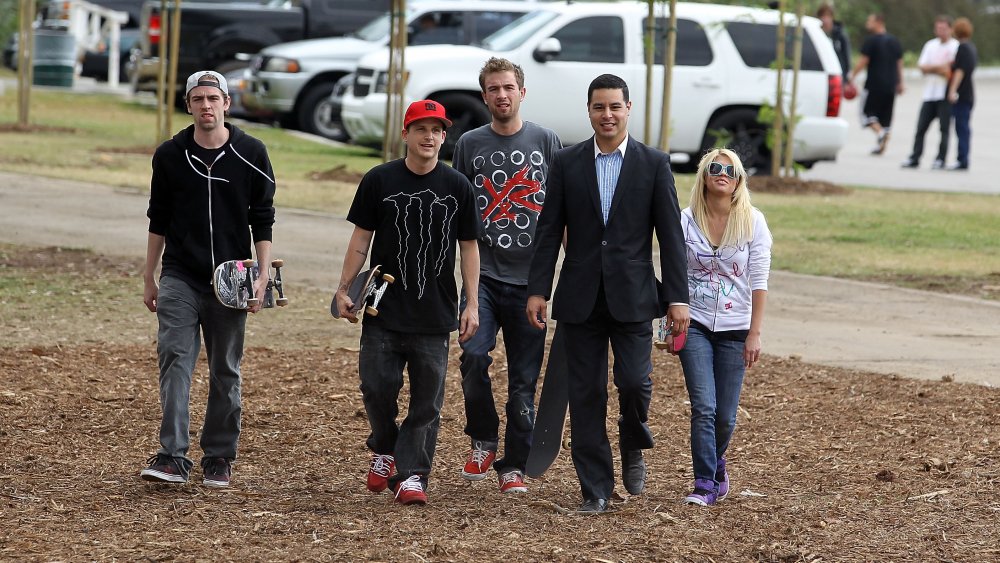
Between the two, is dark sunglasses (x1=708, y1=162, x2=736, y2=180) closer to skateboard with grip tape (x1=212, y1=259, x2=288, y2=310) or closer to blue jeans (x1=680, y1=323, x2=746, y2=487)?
blue jeans (x1=680, y1=323, x2=746, y2=487)

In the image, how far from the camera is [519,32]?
58.5 ft

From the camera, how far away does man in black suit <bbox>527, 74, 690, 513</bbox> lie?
19.2 feet

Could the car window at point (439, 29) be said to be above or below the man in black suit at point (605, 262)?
above

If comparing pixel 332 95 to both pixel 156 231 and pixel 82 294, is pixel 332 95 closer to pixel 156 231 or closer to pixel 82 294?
pixel 82 294

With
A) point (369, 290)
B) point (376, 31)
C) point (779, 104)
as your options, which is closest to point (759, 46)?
point (779, 104)

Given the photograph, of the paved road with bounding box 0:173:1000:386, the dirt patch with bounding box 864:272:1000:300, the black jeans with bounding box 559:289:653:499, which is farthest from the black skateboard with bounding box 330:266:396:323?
the dirt patch with bounding box 864:272:1000:300

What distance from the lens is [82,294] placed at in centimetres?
1037

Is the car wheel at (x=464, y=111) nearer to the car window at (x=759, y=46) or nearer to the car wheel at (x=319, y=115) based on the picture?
the car window at (x=759, y=46)

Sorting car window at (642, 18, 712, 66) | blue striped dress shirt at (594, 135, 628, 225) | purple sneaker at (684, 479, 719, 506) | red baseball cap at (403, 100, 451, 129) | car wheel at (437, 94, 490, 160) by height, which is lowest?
purple sneaker at (684, 479, 719, 506)

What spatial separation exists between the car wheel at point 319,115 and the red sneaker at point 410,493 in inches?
625

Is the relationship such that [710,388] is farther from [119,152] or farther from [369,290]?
[119,152]

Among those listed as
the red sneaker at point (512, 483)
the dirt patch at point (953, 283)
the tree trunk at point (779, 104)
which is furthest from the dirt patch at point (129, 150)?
the red sneaker at point (512, 483)

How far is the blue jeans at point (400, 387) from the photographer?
604 cm

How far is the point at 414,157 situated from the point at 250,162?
2.43 feet
